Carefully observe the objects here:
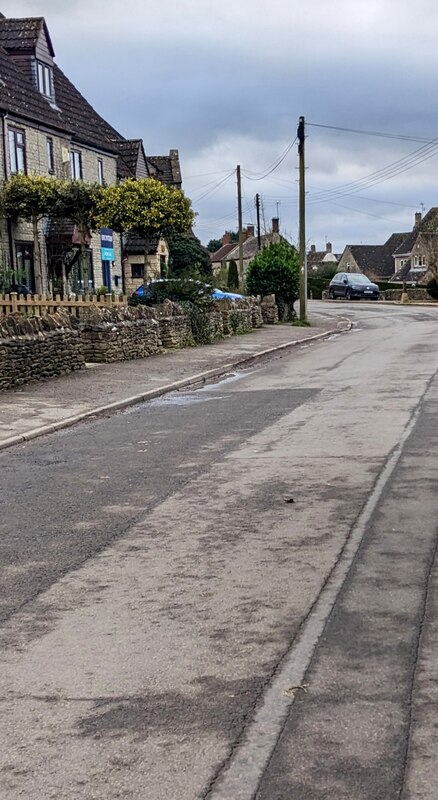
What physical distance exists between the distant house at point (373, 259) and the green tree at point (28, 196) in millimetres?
99777

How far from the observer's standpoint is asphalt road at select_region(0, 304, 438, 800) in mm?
3686

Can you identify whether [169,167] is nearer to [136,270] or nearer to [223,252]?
[136,270]

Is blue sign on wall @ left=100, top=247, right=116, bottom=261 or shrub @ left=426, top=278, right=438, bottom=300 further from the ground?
blue sign on wall @ left=100, top=247, right=116, bottom=261

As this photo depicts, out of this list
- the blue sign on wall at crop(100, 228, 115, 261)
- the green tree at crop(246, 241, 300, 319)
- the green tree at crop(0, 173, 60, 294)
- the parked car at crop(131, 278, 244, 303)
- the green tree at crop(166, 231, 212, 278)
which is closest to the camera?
the parked car at crop(131, 278, 244, 303)

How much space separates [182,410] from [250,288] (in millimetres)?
25385

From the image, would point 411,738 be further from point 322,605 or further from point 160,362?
point 160,362

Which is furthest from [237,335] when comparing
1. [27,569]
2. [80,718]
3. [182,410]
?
[80,718]

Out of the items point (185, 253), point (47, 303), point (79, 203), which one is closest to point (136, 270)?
point (185, 253)

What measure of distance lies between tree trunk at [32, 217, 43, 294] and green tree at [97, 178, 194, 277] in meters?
2.76

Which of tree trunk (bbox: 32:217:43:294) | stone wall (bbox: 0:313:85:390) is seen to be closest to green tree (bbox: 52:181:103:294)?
tree trunk (bbox: 32:217:43:294)

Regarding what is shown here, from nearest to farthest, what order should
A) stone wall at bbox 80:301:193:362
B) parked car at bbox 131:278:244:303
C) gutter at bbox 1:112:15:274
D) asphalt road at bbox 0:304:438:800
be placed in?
asphalt road at bbox 0:304:438:800 → stone wall at bbox 80:301:193:362 → parked car at bbox 131:278:244:303 → gutter at bbox 1:112:15:274

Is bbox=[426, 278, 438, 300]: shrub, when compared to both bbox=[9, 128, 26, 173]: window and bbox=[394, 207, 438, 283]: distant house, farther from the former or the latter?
bbox=[394, 207, 438, 283]: distant house

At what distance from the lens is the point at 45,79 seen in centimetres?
3806

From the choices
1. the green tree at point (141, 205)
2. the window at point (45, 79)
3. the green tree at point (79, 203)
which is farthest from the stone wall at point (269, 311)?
the window at point (45, 79)
